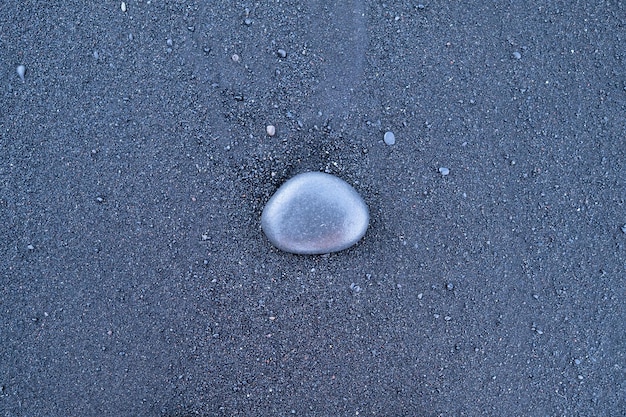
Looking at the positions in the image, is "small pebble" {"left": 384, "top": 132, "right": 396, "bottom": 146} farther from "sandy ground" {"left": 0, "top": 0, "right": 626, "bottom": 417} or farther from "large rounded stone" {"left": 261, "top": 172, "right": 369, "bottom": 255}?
"large rounded stone" {"left": 261, "top": 172, "right": 369, "bottom": 255}

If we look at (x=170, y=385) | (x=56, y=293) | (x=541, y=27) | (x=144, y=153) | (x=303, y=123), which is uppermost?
(x=541, y=27)

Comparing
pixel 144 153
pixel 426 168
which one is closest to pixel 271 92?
pixel 144 153

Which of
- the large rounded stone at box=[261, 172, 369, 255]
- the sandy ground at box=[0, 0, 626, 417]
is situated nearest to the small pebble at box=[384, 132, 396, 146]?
the sandy ground at box=[0, 0, 626, 417]

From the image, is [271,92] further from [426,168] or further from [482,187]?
[482,187]

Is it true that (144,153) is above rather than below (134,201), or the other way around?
above

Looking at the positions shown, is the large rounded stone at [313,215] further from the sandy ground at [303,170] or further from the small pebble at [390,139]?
the small pebble at [390,139]
